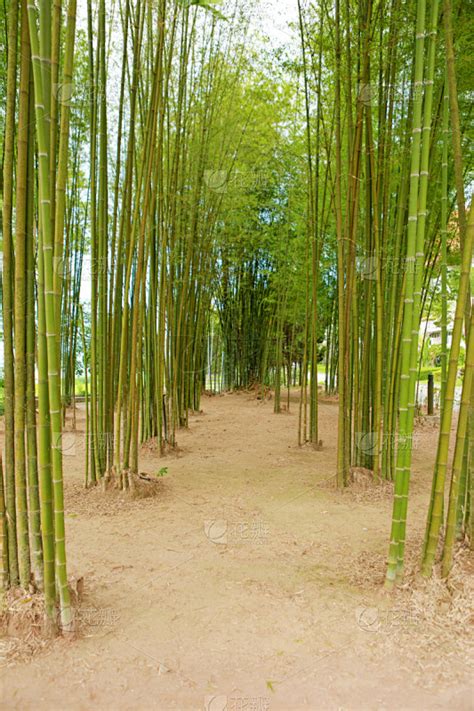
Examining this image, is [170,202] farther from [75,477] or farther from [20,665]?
[20,665]

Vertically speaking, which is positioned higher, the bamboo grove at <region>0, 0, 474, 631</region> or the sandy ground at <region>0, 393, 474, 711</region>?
the bamboo grove at <region>0, 0, 474, 631</region>

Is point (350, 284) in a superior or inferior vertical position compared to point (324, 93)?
inferior

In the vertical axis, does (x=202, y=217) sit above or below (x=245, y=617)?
above

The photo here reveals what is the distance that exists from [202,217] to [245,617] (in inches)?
160

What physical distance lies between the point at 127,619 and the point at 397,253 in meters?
2.15

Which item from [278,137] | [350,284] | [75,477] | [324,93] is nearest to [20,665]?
[75,477]

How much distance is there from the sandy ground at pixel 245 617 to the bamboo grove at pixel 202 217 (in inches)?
6.4

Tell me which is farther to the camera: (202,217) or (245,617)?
(202,217)

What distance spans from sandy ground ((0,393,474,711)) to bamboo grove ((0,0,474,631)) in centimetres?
16

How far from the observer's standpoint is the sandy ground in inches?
50.6

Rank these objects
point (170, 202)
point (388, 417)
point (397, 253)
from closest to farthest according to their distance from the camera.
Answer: point (397, 253), point (388, 417), point (170, 202)

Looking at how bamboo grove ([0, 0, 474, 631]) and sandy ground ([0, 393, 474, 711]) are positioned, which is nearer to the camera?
sandy ground ([0, 393, 474, 711])

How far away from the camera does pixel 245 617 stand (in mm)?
1606

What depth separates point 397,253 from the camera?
108 inches
